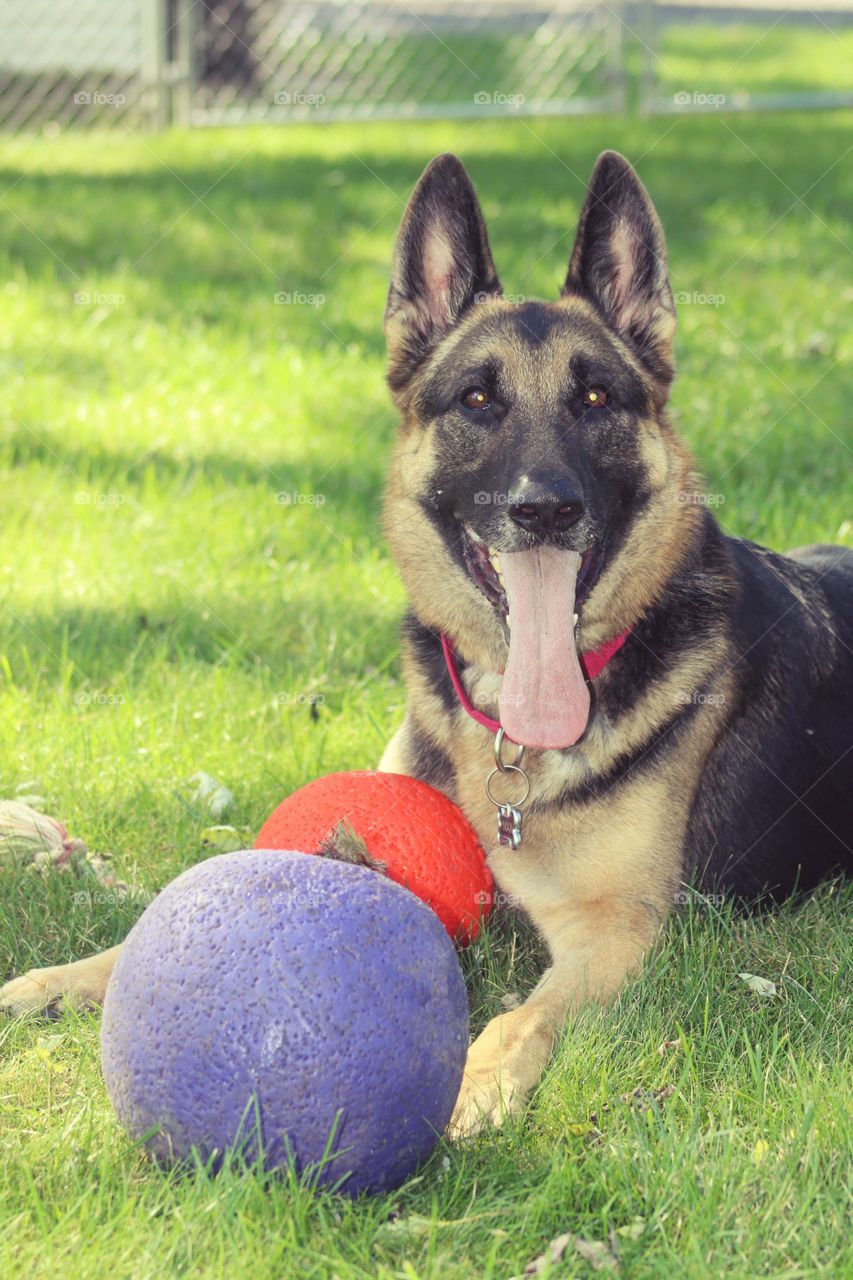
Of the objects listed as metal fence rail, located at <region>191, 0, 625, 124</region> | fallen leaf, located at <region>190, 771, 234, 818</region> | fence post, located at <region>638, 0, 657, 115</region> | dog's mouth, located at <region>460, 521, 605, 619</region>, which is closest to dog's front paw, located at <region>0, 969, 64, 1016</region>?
fallen leaf, located at <region>190, 771, 234, 818</region>

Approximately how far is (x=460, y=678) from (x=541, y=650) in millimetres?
388

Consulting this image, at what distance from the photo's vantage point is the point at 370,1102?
2.63m

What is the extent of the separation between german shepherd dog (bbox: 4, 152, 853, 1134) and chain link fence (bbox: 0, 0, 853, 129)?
9.98 m

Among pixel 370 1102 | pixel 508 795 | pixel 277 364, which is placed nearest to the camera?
pixel 370 1102

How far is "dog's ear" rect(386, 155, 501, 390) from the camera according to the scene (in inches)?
161

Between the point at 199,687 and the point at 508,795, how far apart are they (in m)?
1.62

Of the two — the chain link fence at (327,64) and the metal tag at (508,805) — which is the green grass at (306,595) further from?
the chain link fence at (327,64)

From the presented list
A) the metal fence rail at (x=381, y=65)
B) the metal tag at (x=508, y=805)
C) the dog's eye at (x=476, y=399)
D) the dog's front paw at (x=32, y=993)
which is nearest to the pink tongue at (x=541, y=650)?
the metal tag at (x=508, y=805)

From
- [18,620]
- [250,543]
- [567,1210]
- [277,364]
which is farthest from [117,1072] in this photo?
[277,364]

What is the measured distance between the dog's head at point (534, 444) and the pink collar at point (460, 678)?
0.04 metres

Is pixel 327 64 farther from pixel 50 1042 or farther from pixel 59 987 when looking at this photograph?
pixel 50 1042

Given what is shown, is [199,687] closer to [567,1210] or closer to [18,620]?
[18,620]

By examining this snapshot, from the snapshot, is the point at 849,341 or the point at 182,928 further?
the point at 849,341

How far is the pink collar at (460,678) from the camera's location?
Result: 390 centimetres
